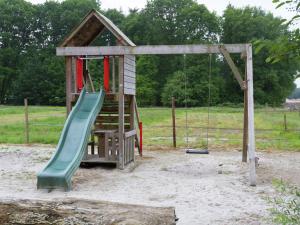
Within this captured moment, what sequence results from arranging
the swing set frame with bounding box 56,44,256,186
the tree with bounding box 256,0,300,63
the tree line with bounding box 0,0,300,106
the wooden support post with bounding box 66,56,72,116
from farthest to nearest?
the tree line with bounding box 0,0,300,106 → the wooden support post with bounding box 66,56,72,116 → the swing set frame with bounding box 56,44,256,186 → the tree with bounding box 256,0,300,63

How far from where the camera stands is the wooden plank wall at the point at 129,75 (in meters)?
10.0

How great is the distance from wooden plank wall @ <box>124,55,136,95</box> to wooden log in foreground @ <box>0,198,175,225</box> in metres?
6.48

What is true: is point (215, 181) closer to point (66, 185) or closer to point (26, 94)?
point (66, 185)

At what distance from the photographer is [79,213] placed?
11.4ft

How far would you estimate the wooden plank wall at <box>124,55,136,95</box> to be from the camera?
32.8 feet

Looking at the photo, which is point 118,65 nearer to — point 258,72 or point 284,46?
point 284,46

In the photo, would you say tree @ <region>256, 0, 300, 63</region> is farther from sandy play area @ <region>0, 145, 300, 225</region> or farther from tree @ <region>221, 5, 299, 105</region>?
tree @ <region>221, 5, 299, 105</region>

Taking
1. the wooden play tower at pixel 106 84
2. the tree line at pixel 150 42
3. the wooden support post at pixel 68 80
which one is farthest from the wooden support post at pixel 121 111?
the tree line at pixel 150 42

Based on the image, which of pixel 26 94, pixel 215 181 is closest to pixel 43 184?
pixel 215 181

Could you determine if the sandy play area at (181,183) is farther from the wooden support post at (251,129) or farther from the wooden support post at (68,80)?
the wooden support post at (68,80)

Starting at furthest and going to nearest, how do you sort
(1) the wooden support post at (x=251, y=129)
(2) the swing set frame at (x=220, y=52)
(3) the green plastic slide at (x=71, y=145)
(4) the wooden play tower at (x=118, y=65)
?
(4) the wooden play tower at (x=118, y=65) → (2) the swing set frame at (x=220, y=52) → (1) the wooden support post at (x=251, y=129) → (3) the green plastic slide at (x=71, y=145)

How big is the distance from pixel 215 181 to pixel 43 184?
3196 millimetres

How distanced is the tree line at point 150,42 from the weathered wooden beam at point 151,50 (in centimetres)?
3205

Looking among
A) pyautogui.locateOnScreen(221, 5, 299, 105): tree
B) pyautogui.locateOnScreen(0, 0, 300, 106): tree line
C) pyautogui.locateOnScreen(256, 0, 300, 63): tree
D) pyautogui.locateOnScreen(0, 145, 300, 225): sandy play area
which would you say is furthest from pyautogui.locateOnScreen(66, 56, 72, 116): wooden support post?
pyautogui.locateOnScreen(221, 5, 299, 105): tree
